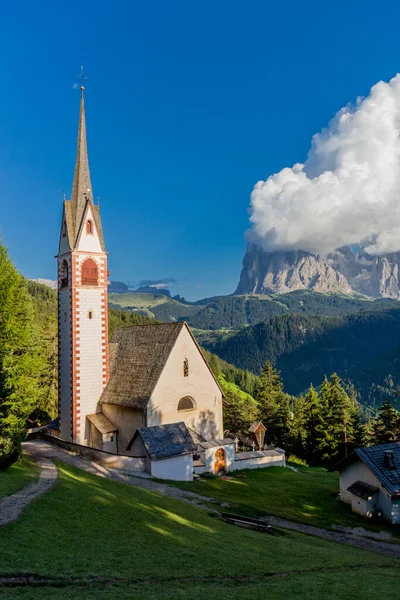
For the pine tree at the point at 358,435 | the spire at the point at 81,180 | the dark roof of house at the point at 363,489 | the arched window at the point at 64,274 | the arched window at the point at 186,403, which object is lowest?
the pine tree at the point at 358,435

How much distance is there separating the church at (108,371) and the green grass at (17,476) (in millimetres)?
8305

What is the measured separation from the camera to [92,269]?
3841 centimetres

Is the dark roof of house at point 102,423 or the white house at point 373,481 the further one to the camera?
the dark roof of house at point 102,423

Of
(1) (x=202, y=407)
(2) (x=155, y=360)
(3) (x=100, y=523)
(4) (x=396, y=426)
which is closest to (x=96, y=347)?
(2) (x=155, y=360)

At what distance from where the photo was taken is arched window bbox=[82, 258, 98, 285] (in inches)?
1491

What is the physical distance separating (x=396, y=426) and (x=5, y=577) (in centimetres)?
5006

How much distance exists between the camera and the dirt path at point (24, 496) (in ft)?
48.1

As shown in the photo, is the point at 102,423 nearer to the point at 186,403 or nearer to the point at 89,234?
the point at 186,403

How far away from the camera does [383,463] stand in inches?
1101

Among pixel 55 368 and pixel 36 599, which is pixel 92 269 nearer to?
pixel 55 368

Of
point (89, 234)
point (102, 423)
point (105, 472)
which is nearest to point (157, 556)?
point (105, 472)

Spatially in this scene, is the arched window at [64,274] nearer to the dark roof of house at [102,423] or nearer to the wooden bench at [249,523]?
the dark roof of house at [102,423]

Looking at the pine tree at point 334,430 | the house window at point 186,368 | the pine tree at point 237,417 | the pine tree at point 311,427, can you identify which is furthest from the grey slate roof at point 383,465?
the pine tree at point 237,417

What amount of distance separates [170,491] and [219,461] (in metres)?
9.93
